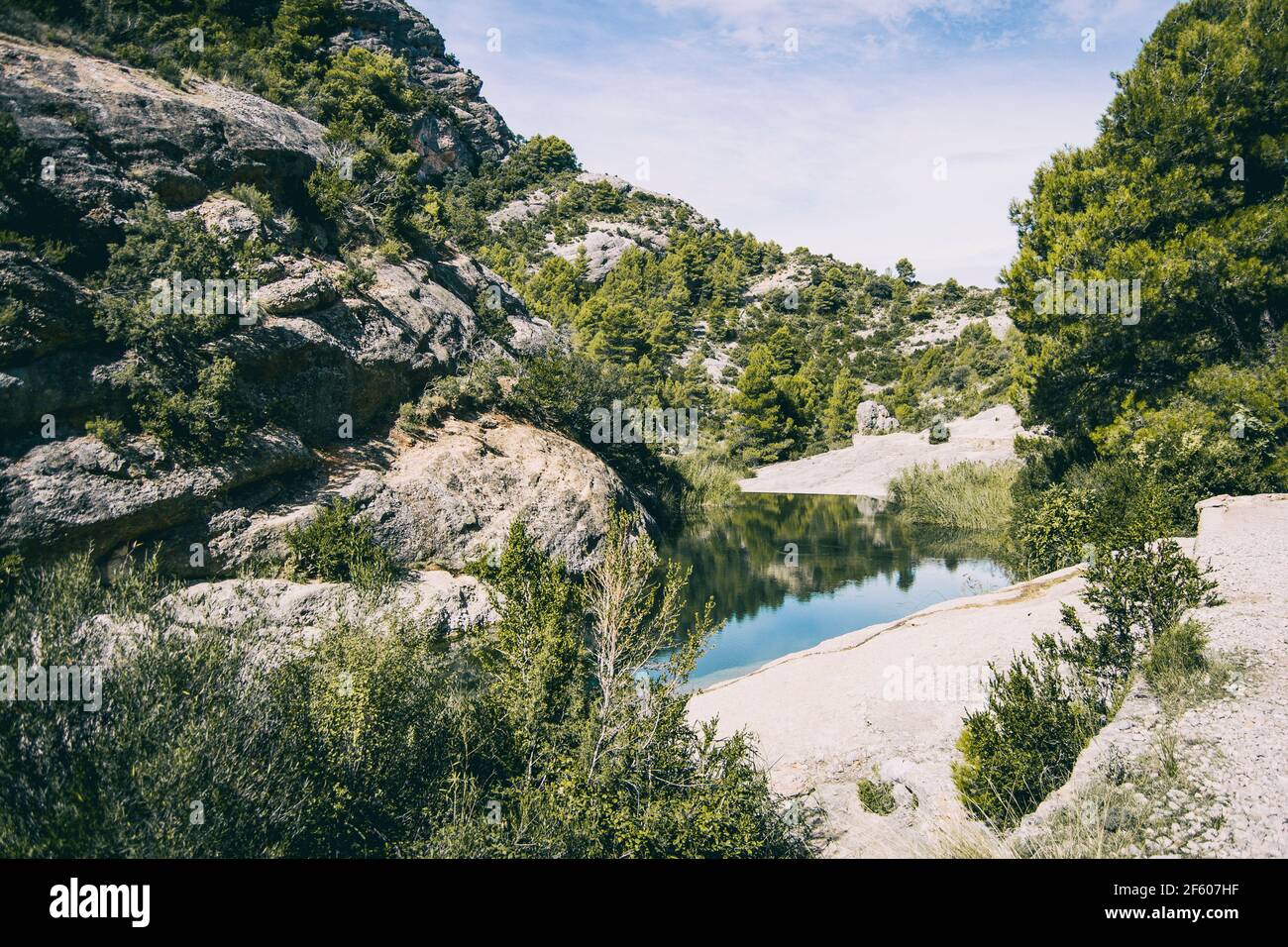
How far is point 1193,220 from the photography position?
21266mm

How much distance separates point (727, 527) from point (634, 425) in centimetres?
712

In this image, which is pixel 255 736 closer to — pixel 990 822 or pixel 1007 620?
pixel 990 822

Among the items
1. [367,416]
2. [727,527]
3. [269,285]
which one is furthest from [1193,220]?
[269,285]

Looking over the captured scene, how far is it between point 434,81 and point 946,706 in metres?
85.2

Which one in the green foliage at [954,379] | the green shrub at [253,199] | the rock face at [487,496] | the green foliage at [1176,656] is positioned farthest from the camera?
the green foliage at [954,379]

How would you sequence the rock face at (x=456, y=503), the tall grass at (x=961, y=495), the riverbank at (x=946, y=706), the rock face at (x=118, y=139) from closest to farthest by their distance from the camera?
the riverbank at (x=946, y=706), the rock face at (x=118, y=139), the rock face at (x=456, y=503), the tall grass at (x=961, y=495)

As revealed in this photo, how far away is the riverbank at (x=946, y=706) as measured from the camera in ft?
20.4

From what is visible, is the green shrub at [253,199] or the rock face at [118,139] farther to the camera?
the green shrub at [253,199]

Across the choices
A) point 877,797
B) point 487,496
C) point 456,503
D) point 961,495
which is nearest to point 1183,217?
point 961,495

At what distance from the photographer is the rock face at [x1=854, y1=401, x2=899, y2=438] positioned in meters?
56.6

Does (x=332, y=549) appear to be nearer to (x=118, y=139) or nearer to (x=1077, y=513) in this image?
(x=118, y=139)

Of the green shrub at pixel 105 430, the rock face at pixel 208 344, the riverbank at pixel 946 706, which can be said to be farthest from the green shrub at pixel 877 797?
the green shrub at pixel 105 430

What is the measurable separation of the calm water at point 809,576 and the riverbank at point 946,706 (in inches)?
99.3

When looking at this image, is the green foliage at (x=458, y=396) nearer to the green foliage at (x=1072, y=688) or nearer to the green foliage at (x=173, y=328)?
the green foliage at (x=173, y=328)
